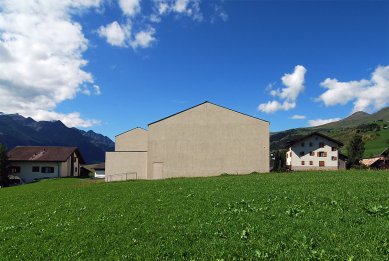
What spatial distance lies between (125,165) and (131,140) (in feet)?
62.4

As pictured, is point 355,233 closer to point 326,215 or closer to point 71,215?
point 326,215

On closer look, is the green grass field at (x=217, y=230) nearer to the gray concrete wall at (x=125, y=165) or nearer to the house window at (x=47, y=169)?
the gray concrete wall at (x=125, y=165)

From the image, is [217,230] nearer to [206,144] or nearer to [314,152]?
[206,144]

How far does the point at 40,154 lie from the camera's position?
276 feet

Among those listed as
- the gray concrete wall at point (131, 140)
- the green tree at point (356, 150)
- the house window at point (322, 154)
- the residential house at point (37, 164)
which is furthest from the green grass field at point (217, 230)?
the green tree at point (356, 150)

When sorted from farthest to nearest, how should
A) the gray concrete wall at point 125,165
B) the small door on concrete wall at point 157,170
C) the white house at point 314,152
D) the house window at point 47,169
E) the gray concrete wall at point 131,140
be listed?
the white house at point 314,152 < the house window at point 47,169 < the gray concrete wall at point 131,140 < the gray concrete wall at point 125,165 < the small door on concrete wall at point 157,170

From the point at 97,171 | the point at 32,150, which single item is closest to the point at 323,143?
the point at 97,171

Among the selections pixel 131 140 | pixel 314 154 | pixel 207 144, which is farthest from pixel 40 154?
pixel 314 154

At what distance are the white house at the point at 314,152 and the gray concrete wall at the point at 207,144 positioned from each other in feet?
136

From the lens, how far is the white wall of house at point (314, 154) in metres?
93.1

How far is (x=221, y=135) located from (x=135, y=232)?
4436 cm

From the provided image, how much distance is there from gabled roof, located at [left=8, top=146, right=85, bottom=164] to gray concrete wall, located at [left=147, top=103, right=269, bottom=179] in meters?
36.8

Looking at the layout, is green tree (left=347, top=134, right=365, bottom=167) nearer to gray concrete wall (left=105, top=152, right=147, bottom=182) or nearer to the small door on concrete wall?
the small door on concrete wall

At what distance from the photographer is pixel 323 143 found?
308 ft
